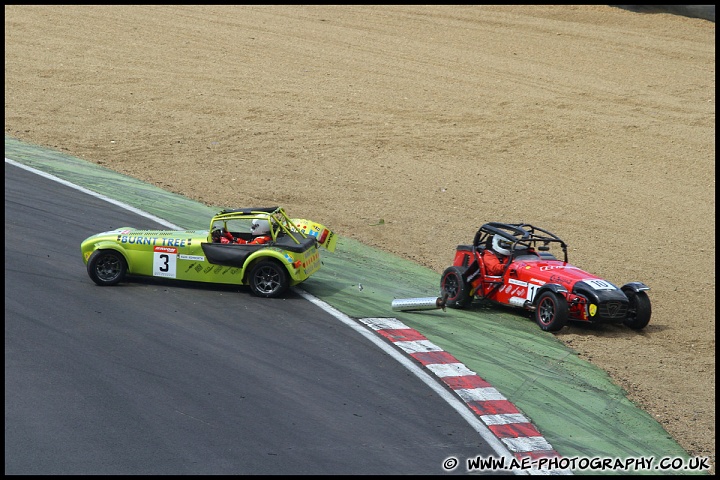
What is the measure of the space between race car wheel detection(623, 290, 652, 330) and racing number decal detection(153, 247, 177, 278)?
6.99m

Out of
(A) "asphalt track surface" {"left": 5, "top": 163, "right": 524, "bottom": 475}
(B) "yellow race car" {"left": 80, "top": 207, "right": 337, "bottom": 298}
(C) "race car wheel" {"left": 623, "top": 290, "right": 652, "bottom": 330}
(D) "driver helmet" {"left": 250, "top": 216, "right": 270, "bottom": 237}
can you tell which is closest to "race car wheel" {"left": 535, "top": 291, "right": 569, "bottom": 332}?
(C) "race car wheel" {"left": 623, "top": 290, "right": 652, "bottom": 330}

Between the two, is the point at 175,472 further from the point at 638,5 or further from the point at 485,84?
the point at 638,5

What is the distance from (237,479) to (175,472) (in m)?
0.59

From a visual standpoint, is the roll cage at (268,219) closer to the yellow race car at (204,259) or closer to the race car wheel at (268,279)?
the yellow race car at (204,259)

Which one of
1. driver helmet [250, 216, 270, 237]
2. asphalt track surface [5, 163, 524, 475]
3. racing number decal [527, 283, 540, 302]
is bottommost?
→ asphalt track surface [5, 163, 524, 475]

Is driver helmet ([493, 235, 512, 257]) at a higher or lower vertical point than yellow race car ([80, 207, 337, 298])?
higher

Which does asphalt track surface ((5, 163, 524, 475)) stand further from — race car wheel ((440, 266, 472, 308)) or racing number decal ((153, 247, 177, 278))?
race car wheel ((440, 266, 472, 308))

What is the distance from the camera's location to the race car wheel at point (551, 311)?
13539mm

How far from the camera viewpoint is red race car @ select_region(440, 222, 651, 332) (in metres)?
13.7

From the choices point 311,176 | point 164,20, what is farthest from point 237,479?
point 164,20

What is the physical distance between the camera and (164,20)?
118 ft

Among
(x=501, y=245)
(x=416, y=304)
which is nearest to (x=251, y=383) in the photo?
(x=416, y=304)

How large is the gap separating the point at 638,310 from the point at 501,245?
242cm

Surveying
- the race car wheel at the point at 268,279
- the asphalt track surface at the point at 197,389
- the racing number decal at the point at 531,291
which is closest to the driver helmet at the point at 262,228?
the race car wheel at the point at 268,279
